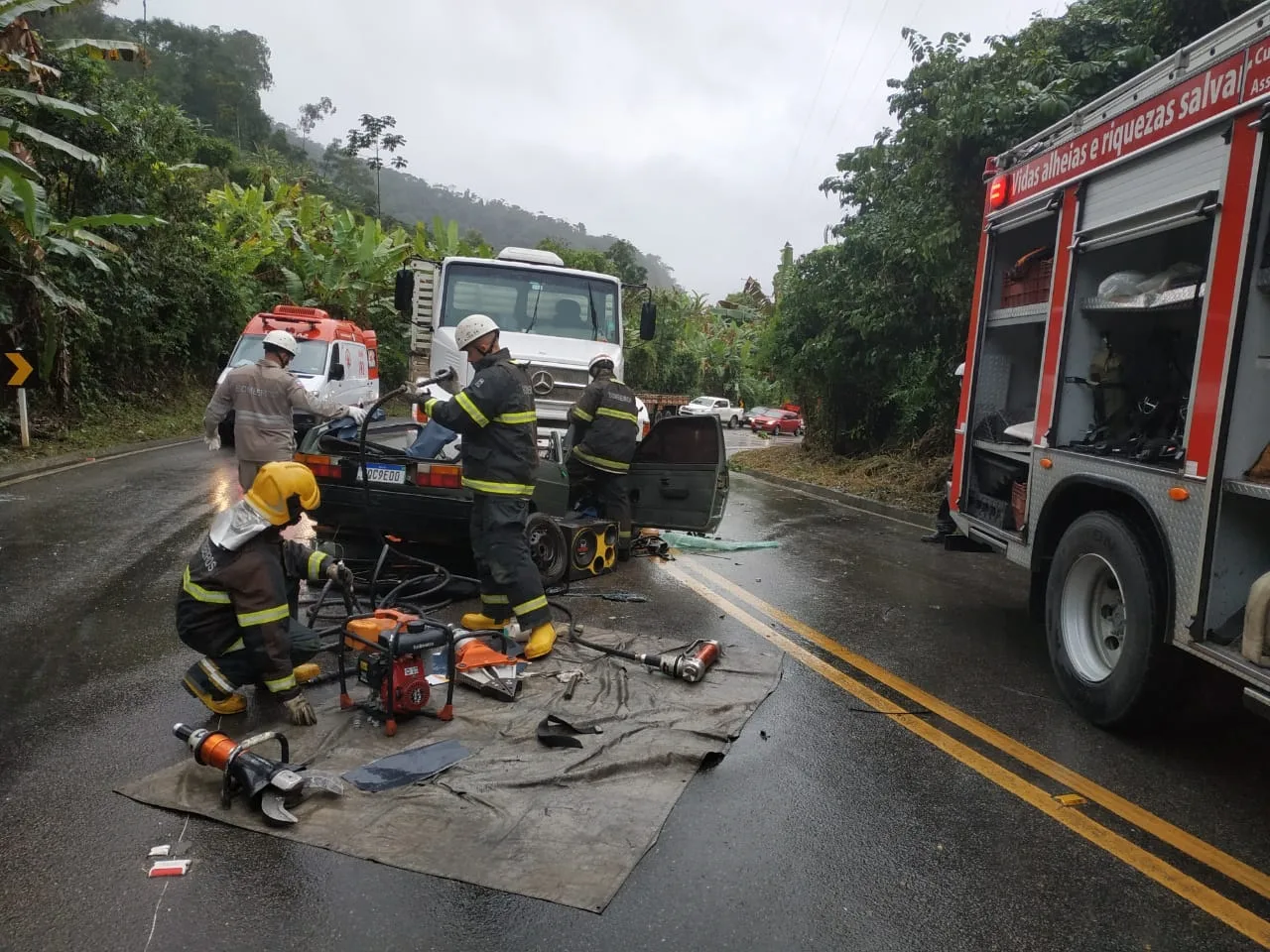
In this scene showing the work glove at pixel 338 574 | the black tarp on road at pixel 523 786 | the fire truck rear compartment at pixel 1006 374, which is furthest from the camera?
the fire truck rear compartment at pixel 1006 374

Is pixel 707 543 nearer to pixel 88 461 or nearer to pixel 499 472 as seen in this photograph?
pixel 499 472

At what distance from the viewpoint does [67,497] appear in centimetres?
1047

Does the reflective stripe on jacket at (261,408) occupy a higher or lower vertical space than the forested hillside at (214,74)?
lower

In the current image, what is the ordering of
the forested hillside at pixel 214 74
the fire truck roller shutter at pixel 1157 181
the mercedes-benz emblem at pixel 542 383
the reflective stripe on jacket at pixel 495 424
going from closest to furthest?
1. the fire truck roller shutter at pixel 1157 181
2. the reflective stripe on jacket at pixel 495 424
3. the mercedes-benz emblem at pixel 542 383
4. the forested hillside at pixel 214 74

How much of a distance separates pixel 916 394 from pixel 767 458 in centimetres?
640

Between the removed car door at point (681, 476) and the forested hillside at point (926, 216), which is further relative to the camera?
the forested hillside at point (926, 216)

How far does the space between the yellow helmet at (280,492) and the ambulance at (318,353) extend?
1113 cm

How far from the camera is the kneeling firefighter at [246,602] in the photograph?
4.12 meters

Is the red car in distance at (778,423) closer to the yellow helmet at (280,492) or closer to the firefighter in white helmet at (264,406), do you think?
the firefighter in white helmet at (264,406)

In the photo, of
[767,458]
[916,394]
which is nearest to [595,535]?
[916,394]

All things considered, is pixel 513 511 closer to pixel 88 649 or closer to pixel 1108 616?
pixel 88 649

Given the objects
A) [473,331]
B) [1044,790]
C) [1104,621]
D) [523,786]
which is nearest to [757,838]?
[523,786]

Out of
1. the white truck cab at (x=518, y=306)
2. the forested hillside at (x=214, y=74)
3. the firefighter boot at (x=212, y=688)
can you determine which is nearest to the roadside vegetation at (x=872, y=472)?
the white truck cab at (x=518, y=306)

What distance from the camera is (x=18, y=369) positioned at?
1264 centimetres
